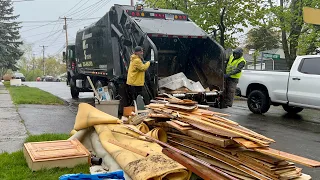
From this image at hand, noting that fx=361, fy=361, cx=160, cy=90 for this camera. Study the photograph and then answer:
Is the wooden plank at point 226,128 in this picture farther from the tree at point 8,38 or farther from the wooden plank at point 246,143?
the tree at point 8,38

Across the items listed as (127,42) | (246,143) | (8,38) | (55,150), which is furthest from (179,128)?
(8,38)

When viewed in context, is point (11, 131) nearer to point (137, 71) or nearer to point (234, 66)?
point (137, 71)

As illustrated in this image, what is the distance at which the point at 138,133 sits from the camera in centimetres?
536

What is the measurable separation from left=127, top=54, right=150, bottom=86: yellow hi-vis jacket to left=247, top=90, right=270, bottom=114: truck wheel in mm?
4396

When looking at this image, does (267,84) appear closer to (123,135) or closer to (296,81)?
(296,81)

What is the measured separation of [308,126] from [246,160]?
6.24 meters

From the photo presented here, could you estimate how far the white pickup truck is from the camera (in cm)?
984

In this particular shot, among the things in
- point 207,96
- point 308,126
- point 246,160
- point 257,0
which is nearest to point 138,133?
point 246,160

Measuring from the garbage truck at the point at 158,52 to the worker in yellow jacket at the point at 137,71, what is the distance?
0.63ft

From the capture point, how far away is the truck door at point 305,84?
31.9 ft

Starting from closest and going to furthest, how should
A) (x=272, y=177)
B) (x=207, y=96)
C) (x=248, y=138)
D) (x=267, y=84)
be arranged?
1. (x=272, y=177)
2. (x=248, y=138)
3. (x=207, y=96)
4. (x=267, y=84)

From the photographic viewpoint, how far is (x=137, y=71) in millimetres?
8547

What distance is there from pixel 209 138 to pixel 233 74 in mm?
6027

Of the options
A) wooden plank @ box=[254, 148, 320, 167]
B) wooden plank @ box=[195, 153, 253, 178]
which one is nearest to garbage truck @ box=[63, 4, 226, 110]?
wooden plank @ box=[195, 153, 253, 178]
